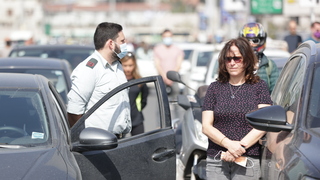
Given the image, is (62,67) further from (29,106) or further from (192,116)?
(29,106)

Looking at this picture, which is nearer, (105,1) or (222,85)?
(222,85)

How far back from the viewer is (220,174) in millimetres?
5441

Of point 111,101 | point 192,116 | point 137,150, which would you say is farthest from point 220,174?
point 192,116

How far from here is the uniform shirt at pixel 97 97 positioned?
19.5ft

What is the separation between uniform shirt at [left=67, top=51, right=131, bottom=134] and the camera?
5.95m

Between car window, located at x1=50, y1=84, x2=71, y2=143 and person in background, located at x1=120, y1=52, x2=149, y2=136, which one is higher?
car window, located at x1=50, y1=84, x2=71, y2=143

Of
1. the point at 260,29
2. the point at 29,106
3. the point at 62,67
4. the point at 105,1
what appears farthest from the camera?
the point at 105,1

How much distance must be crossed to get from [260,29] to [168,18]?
10856 cm

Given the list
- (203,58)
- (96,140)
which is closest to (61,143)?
(96,140)

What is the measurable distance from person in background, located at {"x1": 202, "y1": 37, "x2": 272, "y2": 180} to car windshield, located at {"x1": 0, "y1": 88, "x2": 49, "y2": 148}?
1.21 meters

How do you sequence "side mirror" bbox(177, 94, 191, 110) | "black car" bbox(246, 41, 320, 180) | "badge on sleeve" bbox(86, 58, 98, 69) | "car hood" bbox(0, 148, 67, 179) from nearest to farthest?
"black car" bbox(246, 41, 320, 180)
"car hood" bbox(0, 148, 67, 179)
"badge on sleeve" bbox(86, 58, 98, 69)
"side mirror" bbox(177, 94, 191, 110)

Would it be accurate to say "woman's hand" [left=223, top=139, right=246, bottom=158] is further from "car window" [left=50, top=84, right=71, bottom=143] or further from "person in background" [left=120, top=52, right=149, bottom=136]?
"person in background" [left=120, top=52, right=149, bottom=136]

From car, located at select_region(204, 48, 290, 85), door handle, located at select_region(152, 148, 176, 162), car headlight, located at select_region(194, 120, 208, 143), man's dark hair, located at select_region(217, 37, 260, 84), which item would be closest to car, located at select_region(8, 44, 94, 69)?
car, located at select_region(204, 48, 290, 85)

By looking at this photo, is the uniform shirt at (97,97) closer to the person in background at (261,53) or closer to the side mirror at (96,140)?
the side mirror at (96,140)
